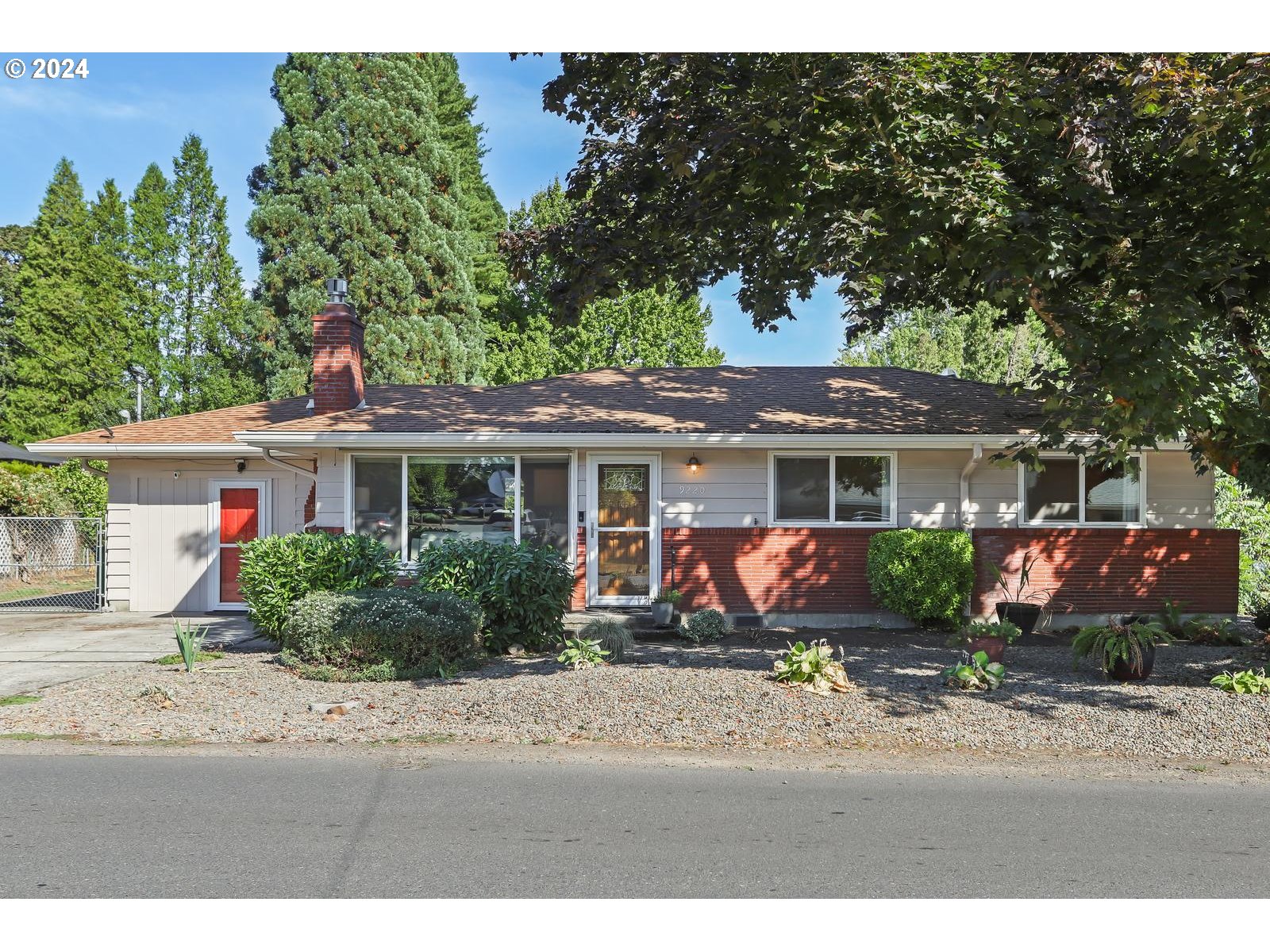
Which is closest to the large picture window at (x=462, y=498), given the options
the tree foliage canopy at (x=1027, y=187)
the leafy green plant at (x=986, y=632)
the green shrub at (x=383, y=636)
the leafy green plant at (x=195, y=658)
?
the leafy green plant at (x=195, y=658)

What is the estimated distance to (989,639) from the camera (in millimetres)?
8789

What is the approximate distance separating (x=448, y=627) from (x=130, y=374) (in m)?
27.9

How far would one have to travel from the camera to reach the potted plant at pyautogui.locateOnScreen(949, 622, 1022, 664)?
28.8 feet

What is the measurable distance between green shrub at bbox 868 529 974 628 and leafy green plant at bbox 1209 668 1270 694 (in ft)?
12.8

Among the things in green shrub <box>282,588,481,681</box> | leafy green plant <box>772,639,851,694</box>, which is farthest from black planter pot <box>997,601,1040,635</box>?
green shrub <box>282,588,481,681</box>

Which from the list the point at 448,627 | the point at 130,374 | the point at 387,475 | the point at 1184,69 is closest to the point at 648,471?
the point at 387,475

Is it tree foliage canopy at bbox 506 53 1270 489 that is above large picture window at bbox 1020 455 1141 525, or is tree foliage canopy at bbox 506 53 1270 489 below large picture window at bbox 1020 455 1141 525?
above

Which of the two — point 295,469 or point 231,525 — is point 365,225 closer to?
point 231,525

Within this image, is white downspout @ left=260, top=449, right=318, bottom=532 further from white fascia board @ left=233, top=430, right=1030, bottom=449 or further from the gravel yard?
the gravel yard

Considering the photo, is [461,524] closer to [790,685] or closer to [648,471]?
[648,471]

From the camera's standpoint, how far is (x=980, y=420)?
1245cm

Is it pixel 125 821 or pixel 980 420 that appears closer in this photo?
pixel 125 821

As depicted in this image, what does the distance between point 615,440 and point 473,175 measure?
25.9 meters

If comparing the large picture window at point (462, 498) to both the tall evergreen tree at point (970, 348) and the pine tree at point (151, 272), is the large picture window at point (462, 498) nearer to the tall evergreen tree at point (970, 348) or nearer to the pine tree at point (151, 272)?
the tall evergreen tree at point (970, 348)
